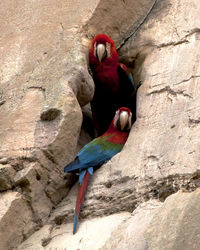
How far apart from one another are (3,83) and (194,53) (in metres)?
1.14

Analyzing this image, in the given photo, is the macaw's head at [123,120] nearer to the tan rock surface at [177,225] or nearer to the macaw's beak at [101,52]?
the macaw's beak at [101,52]

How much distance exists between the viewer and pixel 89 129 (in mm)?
3523

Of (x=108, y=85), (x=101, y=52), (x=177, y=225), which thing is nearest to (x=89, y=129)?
(x=108, y=85)

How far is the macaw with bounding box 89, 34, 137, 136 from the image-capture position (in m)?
3.53

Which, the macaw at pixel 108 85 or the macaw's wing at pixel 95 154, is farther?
the macaw at pixel 108 85

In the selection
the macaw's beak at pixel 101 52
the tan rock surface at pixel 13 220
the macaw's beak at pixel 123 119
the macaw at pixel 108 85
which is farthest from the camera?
the macaw at pixel 108 85

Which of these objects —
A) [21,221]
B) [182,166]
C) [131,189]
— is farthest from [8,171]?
[182,166]

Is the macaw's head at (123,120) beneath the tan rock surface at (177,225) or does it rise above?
beneath

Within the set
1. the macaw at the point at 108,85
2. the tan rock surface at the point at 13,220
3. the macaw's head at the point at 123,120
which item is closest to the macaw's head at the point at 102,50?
the macaw at the point at 108,85

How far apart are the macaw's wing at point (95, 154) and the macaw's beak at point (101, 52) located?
2.20 ft

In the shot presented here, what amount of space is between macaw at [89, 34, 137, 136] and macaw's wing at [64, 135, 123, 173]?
57cm

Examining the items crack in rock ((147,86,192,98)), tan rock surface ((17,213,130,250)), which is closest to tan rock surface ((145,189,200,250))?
tan rock surface ((17,213,130,250))

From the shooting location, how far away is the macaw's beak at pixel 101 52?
338 cm

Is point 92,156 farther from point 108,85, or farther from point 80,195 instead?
point 108,85
